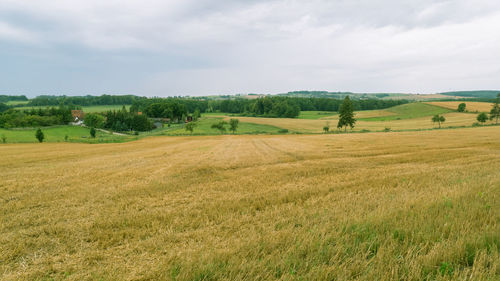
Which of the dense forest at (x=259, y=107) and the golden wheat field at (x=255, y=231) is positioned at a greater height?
the dense forest at (x=259, y=107)

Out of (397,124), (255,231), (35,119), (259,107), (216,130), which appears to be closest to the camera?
(255,231)

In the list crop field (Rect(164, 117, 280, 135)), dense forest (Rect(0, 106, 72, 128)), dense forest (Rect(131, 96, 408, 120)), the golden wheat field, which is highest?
dense forest (Rect(131, 96, 408, 120))

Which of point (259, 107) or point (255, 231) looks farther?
point (259, 107)

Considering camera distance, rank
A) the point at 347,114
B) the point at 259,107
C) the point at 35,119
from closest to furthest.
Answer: the point at 347,114 → the point at 35,119 → the point at 259,107

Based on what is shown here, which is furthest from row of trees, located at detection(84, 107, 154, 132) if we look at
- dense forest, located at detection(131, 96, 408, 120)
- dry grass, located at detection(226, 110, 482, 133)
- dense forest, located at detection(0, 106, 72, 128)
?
dry grass, located at detection(226, 110, 482, 133)

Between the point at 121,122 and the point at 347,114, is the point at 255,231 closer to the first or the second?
the point at 347,114

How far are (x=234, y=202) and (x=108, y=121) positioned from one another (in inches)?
5165

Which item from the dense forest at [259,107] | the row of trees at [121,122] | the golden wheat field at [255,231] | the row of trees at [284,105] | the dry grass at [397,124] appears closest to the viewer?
the golden wheat field at [255,231]

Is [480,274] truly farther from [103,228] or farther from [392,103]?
→ [392,103]

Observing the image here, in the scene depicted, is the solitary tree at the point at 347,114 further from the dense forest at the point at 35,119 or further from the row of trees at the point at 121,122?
the dense forest at the point at 35,119

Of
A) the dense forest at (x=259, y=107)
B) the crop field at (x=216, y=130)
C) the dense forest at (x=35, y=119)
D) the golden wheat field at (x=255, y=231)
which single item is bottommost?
the crop field at (x=216, y=130)

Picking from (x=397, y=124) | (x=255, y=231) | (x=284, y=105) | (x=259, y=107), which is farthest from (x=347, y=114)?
(x=255, y=231)

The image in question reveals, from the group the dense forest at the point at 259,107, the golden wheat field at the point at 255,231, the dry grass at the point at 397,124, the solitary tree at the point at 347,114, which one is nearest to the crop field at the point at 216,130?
the dry grass at the point at 397,124

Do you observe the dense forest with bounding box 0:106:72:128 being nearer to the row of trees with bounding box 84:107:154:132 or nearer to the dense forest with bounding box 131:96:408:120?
the row of trees with bounding box 84:107:154:132
